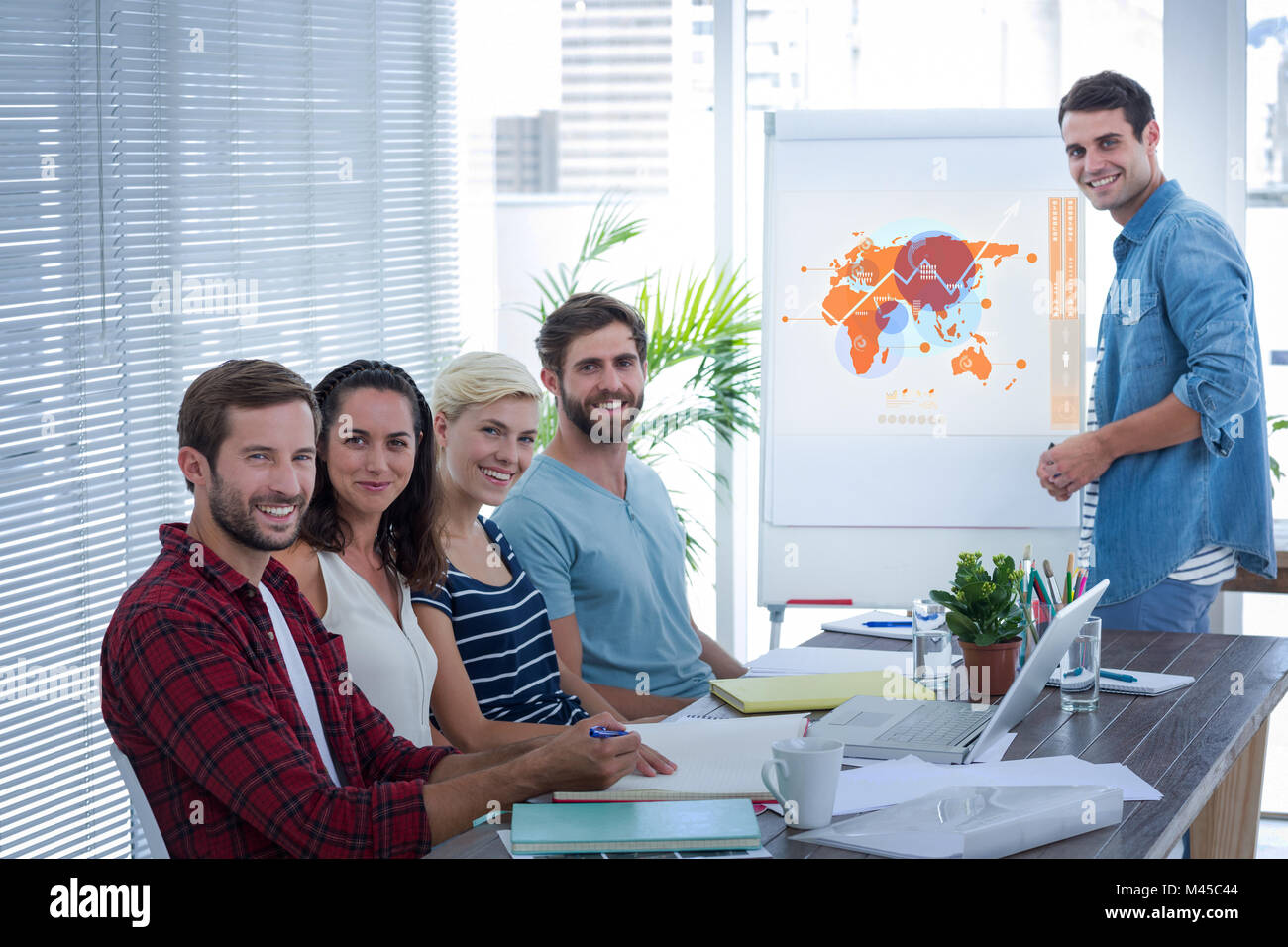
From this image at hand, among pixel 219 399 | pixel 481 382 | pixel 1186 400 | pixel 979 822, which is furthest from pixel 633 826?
pixel 1186 400

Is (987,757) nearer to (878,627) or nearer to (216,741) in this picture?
(878,627)

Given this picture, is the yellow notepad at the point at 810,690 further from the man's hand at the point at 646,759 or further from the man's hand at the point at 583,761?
the man's hand at the point at 583,761

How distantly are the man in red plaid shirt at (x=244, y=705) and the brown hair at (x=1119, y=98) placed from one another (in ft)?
6.95

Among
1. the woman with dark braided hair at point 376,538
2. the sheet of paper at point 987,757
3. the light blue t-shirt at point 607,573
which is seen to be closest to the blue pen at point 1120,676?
the sheet of paper at point 987,757

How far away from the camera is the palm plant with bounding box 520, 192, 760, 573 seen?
366 cm

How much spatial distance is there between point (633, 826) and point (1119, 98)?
229cm

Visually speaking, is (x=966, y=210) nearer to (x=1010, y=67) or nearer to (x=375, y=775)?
(x=1010, y=67)

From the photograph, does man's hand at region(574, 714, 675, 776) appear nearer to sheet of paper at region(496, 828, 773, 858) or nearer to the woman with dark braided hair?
sheet of paper at region(496, 828, 773, 858)

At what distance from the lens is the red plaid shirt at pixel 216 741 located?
51.8 inches

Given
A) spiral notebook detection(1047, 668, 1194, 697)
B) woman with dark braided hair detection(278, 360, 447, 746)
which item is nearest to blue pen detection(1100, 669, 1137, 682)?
spiral notebook detection(1047, 668, 1194, 697)

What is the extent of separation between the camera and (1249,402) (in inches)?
104

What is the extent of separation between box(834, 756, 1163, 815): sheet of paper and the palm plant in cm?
205

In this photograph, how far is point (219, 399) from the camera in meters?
1.51
